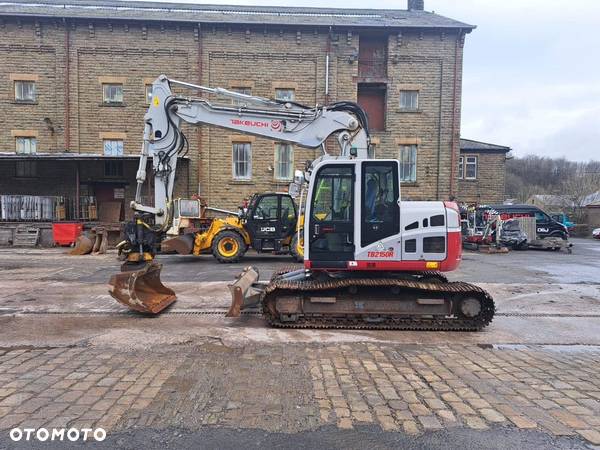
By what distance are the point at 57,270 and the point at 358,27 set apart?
17.4m

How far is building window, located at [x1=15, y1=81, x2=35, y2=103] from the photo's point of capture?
64.3ft

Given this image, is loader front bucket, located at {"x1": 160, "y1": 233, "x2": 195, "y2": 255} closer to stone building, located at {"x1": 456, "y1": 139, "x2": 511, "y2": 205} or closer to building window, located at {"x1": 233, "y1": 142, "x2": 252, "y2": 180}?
building window, located at {"x1": 233, "y1": 142, "x2": 252, "y2": 180}

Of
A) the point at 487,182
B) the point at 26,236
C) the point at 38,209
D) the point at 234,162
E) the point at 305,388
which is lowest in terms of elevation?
the point at 305,388

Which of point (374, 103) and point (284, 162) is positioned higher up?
point (374, 103)

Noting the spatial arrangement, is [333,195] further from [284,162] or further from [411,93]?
[411,93]

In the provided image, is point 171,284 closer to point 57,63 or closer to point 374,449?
point 374,449

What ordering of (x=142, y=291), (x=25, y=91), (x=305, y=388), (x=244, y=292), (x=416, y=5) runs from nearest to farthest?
(x=305, y=388), (x=244, y=292), (x=142, y=291), (x=25, y=91), (x=416, y=5)

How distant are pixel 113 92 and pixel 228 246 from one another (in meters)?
12.1

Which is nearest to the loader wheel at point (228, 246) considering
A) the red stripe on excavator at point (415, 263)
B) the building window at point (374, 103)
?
the red stripe on excavator at point (415, 263)

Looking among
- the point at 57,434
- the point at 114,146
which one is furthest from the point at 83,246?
the point at 57,434

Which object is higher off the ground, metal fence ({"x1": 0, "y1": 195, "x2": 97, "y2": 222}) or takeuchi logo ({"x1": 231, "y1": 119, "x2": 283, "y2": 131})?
takeuchi logo ({"x1": 231, "y1": 119, "x2": 283, "y2": 131})

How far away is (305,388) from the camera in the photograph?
12.8 feet

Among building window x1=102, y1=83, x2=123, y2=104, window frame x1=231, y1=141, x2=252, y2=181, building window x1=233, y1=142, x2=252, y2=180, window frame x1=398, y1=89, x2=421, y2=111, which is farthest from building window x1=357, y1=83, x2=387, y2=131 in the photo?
building window x1=102, y1=83, x2=123, y2=104

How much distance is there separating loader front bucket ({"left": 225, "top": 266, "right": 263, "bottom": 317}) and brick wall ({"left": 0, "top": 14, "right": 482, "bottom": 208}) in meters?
13.1
